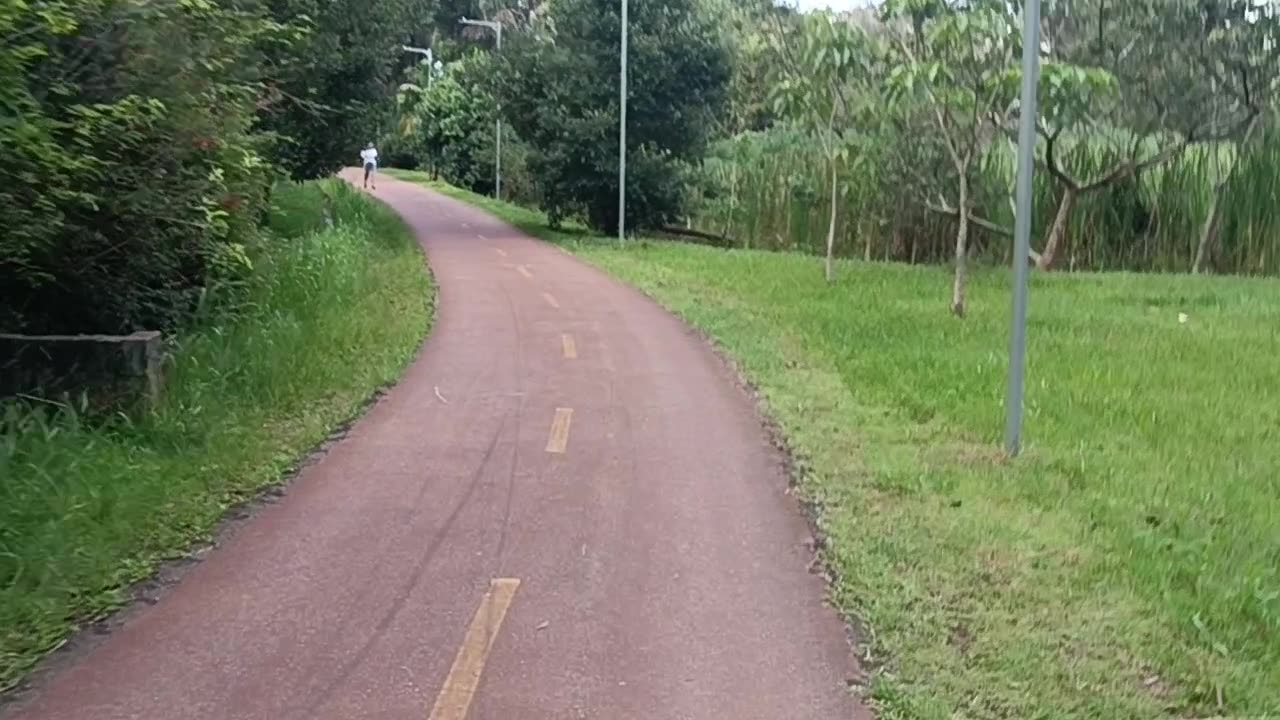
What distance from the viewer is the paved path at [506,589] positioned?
15.4 feet

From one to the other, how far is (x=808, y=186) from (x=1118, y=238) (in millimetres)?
5953

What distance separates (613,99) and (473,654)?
22.6 meters

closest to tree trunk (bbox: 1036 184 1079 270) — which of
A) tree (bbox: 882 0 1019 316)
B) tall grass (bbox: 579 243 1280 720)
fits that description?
tree (bbox: 882 0 1019 316)

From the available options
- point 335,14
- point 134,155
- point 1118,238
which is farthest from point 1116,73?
point 134,155

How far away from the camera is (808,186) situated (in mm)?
26672

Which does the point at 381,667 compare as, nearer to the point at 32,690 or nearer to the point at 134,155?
the point at 32,690

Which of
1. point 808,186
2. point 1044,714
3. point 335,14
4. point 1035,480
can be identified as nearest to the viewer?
point 1044,714

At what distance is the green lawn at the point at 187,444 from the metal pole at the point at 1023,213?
429 centimetres

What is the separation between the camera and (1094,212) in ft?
78.3

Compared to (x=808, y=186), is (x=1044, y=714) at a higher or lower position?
lower

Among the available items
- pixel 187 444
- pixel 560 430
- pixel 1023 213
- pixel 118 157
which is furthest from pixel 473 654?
pixel 118 157

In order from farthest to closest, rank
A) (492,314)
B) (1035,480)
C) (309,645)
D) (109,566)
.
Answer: (492,314) → (1035,480) → (109,566) → (309,645)

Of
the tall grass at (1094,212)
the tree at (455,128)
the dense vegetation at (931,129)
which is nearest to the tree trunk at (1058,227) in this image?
the dense vegetation at (931,129)

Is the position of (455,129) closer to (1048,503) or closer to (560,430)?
(560,430)
